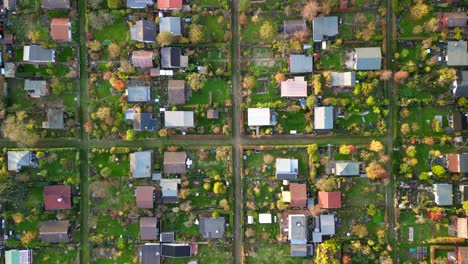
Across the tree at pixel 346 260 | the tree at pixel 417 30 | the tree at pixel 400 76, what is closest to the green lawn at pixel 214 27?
the tree at pixel 400 76

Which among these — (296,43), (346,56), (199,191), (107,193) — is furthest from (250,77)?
(107,193)

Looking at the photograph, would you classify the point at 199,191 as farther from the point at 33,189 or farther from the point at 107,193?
the point at 33,189

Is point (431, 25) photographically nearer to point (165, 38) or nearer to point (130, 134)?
point (165, 38)

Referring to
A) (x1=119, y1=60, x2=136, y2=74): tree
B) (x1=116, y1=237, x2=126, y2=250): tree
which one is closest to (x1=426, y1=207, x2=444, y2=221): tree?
(x1=116, y1=237, x2=126, y2=250): tree

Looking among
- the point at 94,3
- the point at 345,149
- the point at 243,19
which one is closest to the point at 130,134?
the point at 94,3

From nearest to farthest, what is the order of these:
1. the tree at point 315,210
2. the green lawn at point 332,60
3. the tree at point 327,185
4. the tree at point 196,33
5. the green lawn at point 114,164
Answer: the tree at point 327,185 < the tree at point 196,33 < the tree at point 315,210 < the green lawn at point 332,60 < the green lawn at point 114,164

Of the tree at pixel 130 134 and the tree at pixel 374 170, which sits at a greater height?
the tree at pixel 130 134

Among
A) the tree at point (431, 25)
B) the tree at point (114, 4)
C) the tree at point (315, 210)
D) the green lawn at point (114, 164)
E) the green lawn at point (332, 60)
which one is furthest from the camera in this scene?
the green lawn at point (114, 164)

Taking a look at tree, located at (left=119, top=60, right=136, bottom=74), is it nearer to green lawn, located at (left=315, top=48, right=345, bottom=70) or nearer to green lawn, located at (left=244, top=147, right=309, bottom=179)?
green lawn, located at (left=244, top=147, right=309, bottom=179)

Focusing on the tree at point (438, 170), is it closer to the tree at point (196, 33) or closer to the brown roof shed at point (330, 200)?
the brown roof shed at point (330, 200)
